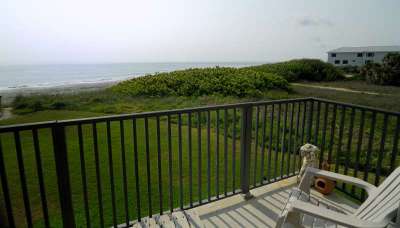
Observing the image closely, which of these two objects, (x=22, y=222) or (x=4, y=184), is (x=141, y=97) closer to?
(x=22, y=222)

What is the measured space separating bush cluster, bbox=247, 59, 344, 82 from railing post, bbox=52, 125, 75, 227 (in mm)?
19930

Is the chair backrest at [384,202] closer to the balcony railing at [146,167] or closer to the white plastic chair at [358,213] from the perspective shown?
the white plastic chair at [358,213]

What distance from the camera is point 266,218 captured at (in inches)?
96.9

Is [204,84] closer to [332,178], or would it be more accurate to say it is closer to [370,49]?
[332,178]

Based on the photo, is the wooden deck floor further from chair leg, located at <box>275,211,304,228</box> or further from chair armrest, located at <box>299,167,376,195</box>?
chair leg, located at <box>275,211,304,228</box>

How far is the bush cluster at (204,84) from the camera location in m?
11.1

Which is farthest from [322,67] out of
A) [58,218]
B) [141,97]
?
[58,218]

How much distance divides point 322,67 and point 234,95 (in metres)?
17.6

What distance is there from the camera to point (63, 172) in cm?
186

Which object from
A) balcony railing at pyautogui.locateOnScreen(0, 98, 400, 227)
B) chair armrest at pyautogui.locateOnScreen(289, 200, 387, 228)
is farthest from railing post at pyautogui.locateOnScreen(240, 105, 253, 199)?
chair armrest at pyautogui.locateOnScreen(289, 200, 387, 228)

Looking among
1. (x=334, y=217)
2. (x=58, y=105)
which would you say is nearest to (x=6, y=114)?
(x=58, y=105)

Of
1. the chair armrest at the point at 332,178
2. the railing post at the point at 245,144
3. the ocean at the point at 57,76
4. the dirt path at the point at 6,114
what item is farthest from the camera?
the ocean at the point at 57,76

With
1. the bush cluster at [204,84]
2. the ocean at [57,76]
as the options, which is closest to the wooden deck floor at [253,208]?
the bush cluster at [204,84]

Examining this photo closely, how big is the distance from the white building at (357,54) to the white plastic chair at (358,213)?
180ft
